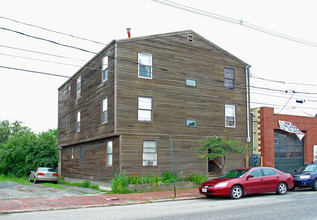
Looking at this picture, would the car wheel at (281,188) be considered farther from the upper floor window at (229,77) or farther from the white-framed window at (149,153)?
the upper floor window at (229,77)

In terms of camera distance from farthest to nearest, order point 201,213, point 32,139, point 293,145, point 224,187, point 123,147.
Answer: point 32,139
point 293,145
point 123,147
point 224,187
point 201,213

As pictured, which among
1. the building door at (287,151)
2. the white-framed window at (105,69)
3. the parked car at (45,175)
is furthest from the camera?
the parked car at (45,175)

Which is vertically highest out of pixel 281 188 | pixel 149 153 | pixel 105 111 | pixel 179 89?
pixel 179 89

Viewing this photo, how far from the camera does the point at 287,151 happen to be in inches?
1073

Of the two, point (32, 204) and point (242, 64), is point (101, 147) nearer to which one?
point (32, 204)

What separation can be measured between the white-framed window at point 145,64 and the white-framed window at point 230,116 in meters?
6.32

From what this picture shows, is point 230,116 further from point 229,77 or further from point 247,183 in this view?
point 247,183

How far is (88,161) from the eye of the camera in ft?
84.0

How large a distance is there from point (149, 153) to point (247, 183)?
708 centimetres

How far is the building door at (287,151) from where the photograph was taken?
2667cm

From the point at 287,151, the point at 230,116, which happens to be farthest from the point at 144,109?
the point at 287,151

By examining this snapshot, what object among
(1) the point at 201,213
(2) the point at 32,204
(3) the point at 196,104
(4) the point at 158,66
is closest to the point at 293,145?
(3) the point at 196,104

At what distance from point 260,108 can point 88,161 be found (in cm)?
1307

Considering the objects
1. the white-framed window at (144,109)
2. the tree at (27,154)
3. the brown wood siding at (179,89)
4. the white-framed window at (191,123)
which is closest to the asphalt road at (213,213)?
the white-framed window at (144,109)
